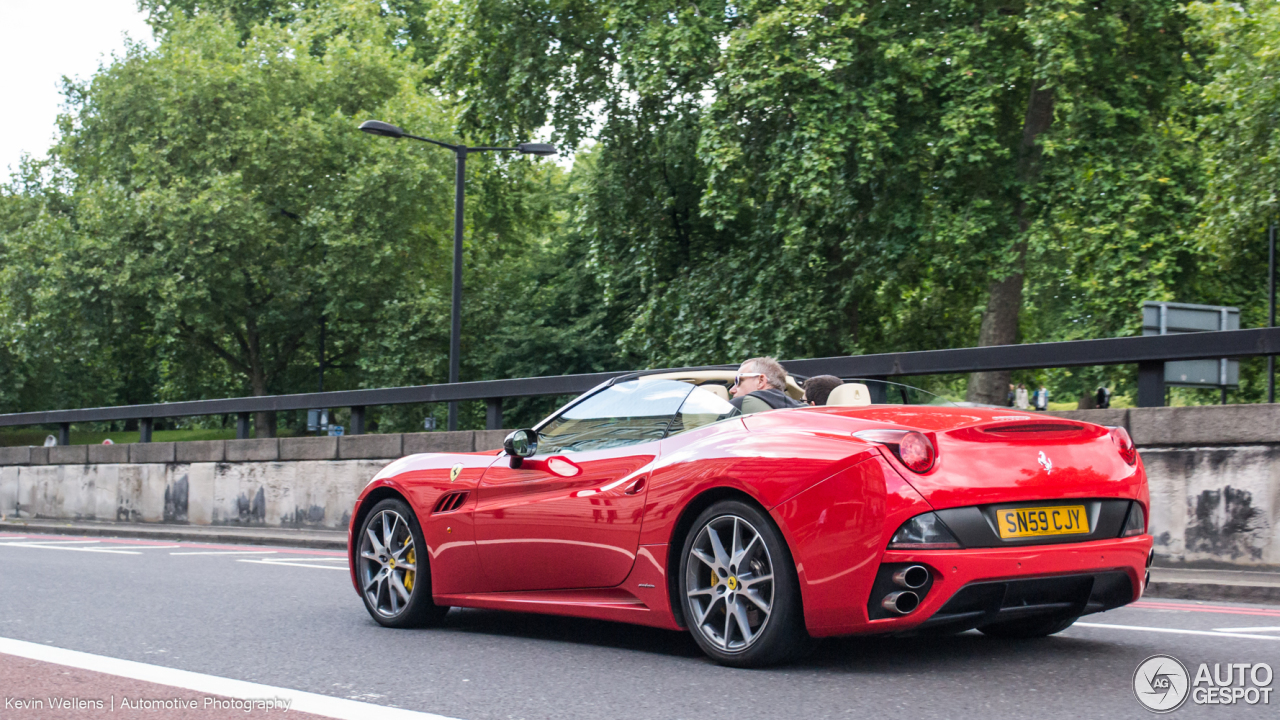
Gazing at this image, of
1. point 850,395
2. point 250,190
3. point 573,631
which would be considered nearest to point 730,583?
point 850,395

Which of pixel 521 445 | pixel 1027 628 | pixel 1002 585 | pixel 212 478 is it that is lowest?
pixel 212 478

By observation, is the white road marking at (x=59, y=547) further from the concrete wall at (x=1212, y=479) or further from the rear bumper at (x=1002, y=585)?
the rear bumper at (x=1002, y=585)

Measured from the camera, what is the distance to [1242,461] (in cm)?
844

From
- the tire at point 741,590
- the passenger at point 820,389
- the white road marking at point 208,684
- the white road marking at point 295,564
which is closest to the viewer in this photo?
the white road marking at point 208,684

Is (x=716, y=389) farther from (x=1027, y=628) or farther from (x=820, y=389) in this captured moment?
(x=1027, y=628)

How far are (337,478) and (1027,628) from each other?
11.5 meters

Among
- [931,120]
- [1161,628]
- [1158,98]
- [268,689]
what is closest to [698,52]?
[931,120]

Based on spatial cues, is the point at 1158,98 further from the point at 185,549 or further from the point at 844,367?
the point at 185,549

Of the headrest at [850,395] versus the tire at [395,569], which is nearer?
the headrest at [850,395]

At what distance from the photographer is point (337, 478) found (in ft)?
52.0

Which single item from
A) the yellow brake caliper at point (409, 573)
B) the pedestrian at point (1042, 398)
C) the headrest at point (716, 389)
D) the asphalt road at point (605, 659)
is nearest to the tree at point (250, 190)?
the pedestrian at point (1042, 398)

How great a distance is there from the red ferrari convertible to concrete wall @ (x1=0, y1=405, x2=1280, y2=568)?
2.20m

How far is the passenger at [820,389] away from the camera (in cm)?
591

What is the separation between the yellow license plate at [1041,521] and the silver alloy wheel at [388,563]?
3.28 meters
